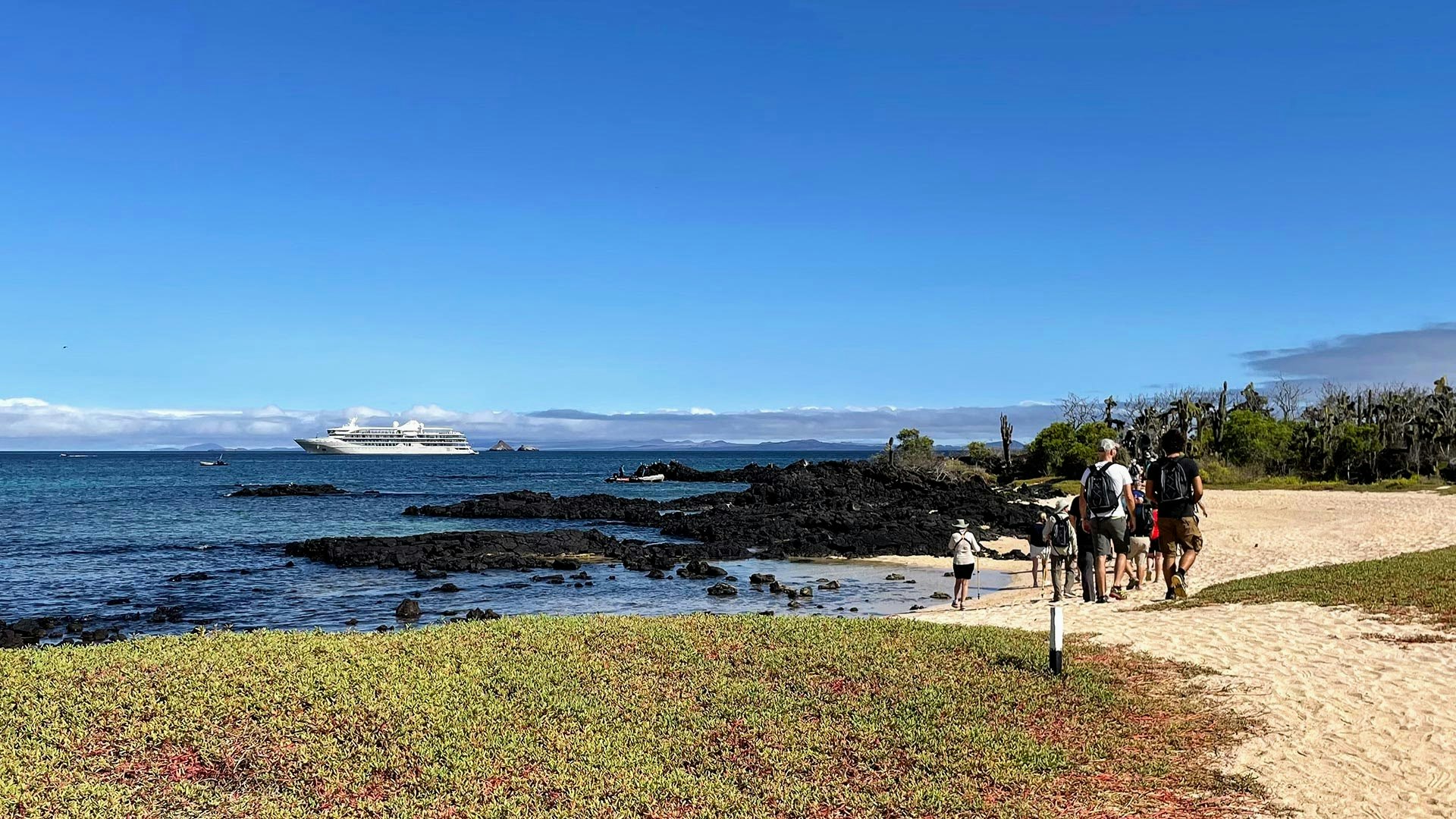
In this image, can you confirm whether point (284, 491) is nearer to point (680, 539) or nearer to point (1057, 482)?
point (680, 539)

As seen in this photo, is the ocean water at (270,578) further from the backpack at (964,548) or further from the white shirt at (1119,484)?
the white shirt at (1119,484)

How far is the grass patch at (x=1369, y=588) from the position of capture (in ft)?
42.2

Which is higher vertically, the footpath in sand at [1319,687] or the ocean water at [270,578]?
the footpath in sand at [1319,687]

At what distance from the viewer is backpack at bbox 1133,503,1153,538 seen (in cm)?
1537

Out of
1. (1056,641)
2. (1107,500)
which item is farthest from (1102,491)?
(1056,641)

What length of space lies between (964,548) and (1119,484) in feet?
13.9

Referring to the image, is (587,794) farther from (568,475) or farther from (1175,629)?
(568,475)

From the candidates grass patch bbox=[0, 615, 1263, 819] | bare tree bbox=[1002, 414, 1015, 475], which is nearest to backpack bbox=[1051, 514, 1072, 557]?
grass patch bbox=[0, 615, 1263, 819]

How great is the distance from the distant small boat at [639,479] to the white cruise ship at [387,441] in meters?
103

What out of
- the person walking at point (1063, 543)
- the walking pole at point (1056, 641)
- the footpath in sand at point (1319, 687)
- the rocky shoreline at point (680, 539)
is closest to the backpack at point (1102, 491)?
the footpath in sand at point (1319, 687)

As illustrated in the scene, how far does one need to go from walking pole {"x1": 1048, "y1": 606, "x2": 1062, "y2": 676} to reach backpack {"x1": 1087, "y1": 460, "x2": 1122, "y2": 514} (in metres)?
4.51

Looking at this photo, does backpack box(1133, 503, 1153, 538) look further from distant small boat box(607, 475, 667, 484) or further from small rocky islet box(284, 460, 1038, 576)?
distant small boat box(607, 475, 667, 484)

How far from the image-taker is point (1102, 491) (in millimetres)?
13742

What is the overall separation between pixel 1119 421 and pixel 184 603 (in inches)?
2836
